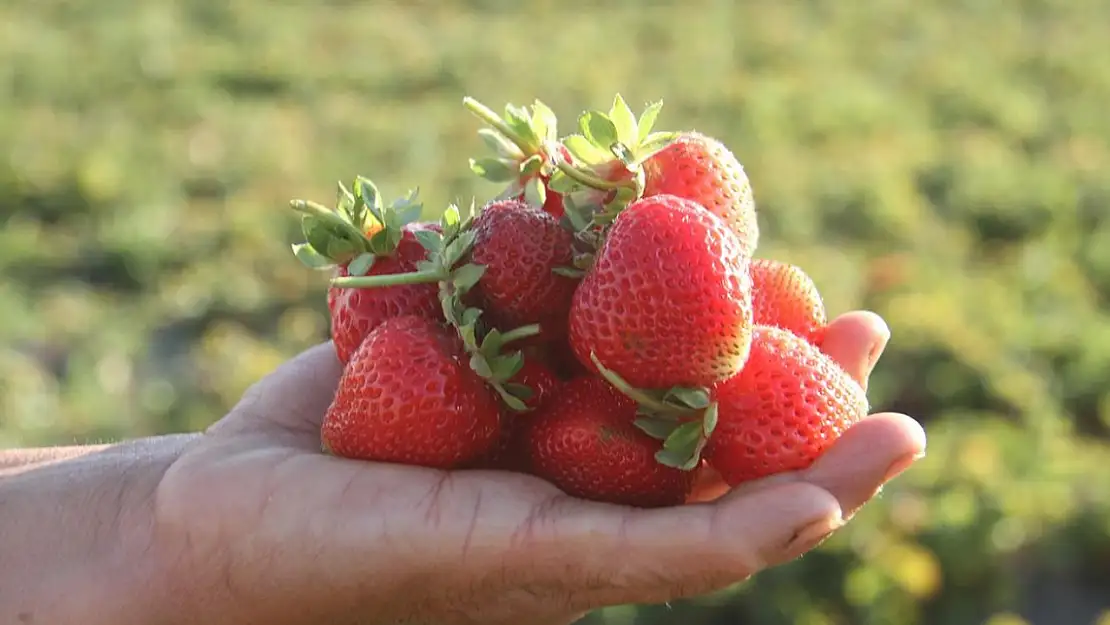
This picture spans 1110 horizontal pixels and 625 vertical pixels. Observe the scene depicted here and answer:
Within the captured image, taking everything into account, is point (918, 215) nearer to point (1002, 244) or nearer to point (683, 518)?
point (1002, 244)

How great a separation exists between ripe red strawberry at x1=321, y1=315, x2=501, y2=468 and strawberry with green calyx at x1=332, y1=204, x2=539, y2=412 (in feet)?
0.11

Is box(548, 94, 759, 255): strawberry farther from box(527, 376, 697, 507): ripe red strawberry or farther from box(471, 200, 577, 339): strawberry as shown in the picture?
box(527, 376, 697, 507): ripe red strawberry

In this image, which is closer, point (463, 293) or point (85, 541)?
point (463, 293)

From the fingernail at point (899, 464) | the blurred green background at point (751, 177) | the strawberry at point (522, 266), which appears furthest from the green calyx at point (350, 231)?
the blurred green background at point (751, 177)

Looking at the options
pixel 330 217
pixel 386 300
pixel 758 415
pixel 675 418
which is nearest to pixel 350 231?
pixel 330 217

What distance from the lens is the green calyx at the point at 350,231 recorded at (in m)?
2.24

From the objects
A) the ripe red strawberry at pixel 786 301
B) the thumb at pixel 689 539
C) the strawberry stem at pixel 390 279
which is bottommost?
the thumb at pixel 689 539

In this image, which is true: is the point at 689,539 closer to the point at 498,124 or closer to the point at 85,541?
the point at 498,124

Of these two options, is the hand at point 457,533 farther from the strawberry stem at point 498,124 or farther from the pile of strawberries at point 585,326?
→ the strawberry stem at point 498,124

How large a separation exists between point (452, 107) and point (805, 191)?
2.75 meters

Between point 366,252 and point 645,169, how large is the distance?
55 centimetres

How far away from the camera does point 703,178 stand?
7.48ft

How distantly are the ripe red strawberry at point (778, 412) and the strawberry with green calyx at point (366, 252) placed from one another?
58 cm

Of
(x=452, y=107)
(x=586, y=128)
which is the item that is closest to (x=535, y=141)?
(x=586, y=128)
